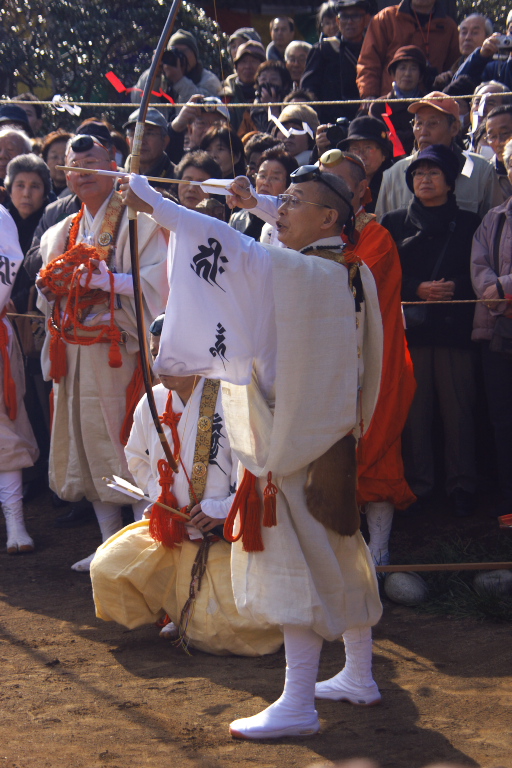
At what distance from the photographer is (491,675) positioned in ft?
12.1

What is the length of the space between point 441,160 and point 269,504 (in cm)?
290

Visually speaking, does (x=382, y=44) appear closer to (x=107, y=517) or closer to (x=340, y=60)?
(x=340, y=60)

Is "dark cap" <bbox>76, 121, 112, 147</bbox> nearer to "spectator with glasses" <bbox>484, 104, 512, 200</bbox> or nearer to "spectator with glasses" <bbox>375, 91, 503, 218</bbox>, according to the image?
"spectator with glasses" <bbox>375, 91, 503, 218</bbox>

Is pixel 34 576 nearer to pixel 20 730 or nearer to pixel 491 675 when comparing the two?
pixel 20 730

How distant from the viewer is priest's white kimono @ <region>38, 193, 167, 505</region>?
17.2 feet

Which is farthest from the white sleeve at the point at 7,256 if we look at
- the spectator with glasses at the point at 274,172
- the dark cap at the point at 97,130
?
the spectator with glasses at the point at 274,172

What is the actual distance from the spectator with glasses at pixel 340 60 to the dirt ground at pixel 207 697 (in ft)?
16.7

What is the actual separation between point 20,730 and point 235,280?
5.68ft

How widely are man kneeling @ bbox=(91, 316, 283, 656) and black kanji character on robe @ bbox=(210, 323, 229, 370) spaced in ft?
3.79

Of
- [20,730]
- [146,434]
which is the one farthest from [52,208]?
[20,730]

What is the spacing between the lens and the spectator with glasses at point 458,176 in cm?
569

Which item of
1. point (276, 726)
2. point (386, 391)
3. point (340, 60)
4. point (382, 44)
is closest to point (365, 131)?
point (386, 391)

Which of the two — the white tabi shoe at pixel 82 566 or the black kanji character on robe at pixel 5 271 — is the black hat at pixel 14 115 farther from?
the white tabi shoe at pixel 82 566

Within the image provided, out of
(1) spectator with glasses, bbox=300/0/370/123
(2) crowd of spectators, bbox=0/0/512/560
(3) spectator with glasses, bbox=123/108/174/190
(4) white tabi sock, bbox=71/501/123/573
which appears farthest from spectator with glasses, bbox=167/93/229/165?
(4) white tabi sock, bbox=71/501/123/573
